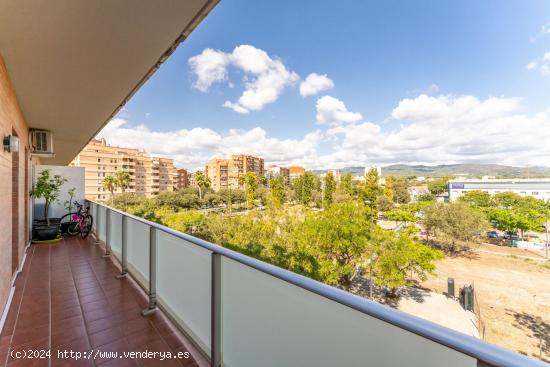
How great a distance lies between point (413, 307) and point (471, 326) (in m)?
2.89

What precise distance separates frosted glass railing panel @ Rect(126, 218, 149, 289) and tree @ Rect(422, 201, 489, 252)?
35.9 meters

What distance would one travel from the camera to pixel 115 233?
4.01 m

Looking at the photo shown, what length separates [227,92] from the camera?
172 feet

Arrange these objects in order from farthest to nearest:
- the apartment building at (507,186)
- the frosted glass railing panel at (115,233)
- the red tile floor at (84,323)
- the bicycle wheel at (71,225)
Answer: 1. the apartment building at (507,186)
2. the bicycle wheel at (71,225)
3. the frosted glass railing panel at (115,233)
4. the red tile floor at (84,323)

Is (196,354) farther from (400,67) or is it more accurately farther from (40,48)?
(400,67)

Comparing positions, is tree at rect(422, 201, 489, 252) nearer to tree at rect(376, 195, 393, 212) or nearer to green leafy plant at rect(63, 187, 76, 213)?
tree at rect(376, 195, 393, 212)

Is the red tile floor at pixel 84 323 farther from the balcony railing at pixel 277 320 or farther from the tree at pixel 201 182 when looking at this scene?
the tree at pixel 201 182

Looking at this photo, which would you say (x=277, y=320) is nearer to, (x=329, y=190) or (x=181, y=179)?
(x=329, y=190)

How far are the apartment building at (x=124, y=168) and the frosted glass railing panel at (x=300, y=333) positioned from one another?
52.0 m

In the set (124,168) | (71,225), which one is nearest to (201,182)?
(124,168)

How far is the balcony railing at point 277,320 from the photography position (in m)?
0.68

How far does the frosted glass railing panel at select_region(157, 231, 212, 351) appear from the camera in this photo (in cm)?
180

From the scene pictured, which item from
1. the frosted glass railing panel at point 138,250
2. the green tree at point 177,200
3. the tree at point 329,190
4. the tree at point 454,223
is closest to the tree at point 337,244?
the frosted glass railing panel at point 138,250

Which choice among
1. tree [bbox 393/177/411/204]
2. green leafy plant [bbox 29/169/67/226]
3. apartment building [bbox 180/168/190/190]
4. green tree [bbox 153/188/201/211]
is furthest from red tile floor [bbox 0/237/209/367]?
apartment building [bbox 180/168/190/190]
